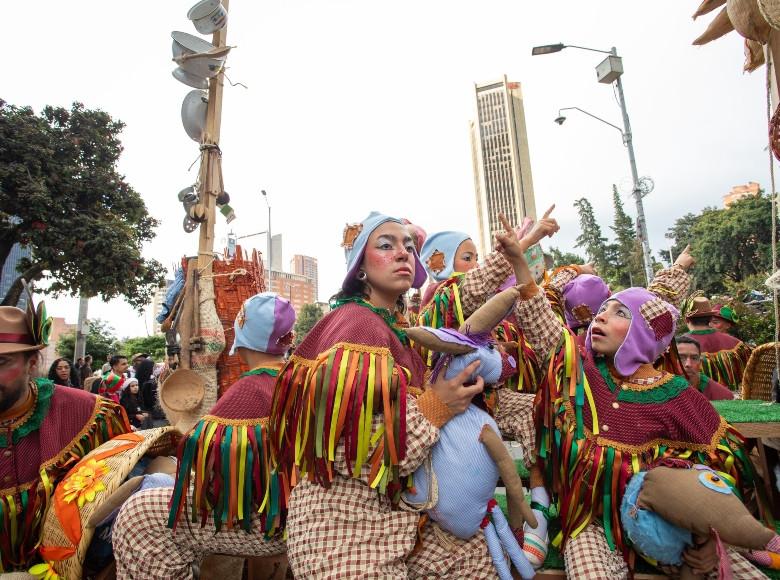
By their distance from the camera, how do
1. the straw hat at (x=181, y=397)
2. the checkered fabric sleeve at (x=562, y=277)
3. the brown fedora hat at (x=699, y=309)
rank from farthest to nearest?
the brown fedora hat at (x=699, y=309), the straw hat at (x=181, y=397), the checkered fabric sleeve at (x=562, y=277)

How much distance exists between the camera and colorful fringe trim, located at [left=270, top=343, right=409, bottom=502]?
1500 mm

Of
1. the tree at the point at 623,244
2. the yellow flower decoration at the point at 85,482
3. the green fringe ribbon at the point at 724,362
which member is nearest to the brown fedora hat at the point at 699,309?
the green fringe ribbon at the point at 724,362

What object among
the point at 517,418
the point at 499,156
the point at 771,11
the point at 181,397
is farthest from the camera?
the point at 499,156

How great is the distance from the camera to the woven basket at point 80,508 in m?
2.16

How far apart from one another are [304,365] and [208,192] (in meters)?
3.91

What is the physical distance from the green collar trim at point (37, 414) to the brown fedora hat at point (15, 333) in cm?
30

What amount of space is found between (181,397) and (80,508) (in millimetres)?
2030

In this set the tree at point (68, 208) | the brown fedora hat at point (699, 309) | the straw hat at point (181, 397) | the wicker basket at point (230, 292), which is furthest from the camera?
the tree at point (68, 208)

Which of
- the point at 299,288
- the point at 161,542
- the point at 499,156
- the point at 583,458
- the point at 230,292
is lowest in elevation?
the point at 161,542

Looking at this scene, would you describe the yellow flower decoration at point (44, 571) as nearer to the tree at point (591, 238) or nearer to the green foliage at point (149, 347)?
the green foliage at point (149, 347)

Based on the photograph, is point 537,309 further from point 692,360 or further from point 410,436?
point 692,360

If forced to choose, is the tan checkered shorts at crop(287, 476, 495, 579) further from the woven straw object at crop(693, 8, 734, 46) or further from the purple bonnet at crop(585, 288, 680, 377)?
the woven straw object at crop(693, 8, 734, 46)

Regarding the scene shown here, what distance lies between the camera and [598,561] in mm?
1972

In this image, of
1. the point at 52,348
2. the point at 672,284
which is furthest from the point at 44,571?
the point at 52,348
